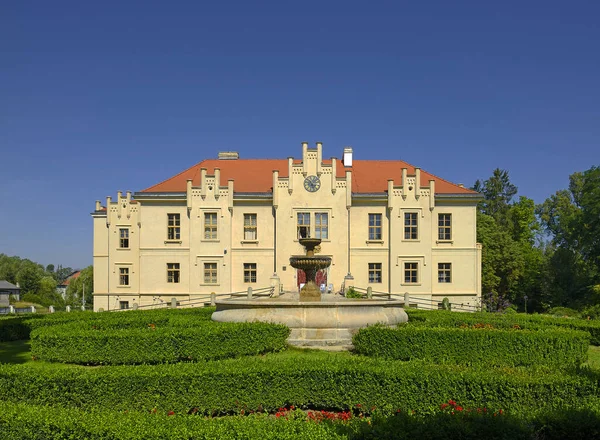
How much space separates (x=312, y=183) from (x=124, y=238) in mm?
15560

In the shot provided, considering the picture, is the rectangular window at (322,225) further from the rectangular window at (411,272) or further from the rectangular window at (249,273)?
the rectangular window at (411,272)

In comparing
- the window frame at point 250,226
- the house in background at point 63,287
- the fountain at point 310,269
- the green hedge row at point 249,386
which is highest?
the window frame at point 250,226

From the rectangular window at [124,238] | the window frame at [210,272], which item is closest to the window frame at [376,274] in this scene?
the window frame at [210,272]

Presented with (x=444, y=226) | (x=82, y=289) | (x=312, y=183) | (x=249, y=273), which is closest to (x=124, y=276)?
(x=249, y=273)

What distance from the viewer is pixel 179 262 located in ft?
118

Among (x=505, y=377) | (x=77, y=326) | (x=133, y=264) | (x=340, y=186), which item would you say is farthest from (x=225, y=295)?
(x=505, y=377)

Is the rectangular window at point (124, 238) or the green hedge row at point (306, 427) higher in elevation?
the rectangular window at point (124, 238)

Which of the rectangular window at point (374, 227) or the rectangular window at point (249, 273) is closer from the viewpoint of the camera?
the rectangular window at point (249, 273)

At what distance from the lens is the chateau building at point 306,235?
35594 mm

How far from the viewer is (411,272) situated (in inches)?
1406

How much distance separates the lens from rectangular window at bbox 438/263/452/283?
35.9m

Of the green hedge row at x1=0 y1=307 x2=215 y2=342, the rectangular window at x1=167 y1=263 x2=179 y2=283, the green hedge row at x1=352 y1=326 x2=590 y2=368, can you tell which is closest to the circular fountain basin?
the green hedge row at x1=352 y1=326 x2=590 y2=368

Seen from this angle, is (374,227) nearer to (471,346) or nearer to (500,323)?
(500,323)

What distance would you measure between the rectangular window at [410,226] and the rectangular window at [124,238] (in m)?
21.9
